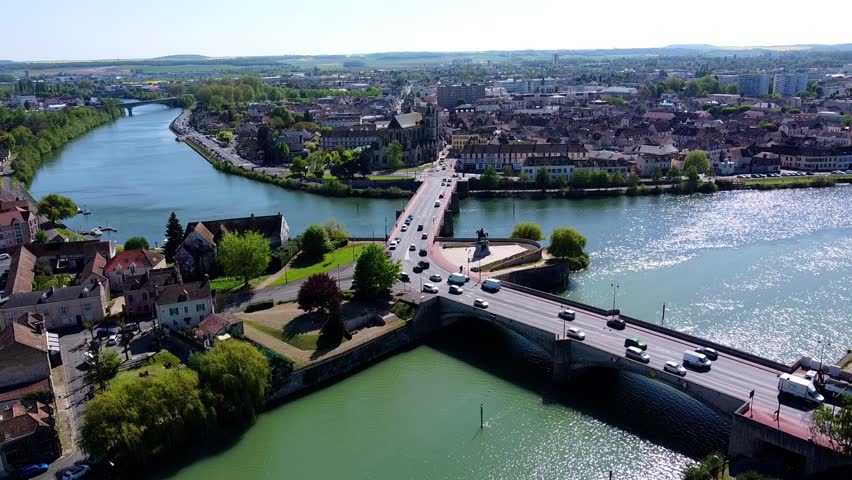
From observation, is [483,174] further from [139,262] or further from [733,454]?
[733,454]

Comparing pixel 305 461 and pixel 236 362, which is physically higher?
pixel 236 362

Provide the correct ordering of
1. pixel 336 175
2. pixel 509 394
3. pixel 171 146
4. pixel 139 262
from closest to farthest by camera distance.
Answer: pixel 509 394 < pixel 139 262 < pixel 336 175 < pixel 171 146

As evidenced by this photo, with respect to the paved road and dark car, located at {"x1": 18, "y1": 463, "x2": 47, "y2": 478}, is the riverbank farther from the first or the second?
dark car, located at {"x1": 18, "y1": 463, "x2": 47, "y2": 478}

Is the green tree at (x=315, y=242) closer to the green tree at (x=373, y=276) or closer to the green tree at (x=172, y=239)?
the green tree at (x=172, y=239)

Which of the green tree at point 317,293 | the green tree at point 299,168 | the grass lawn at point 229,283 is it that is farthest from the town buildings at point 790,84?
the green tree at point 317,293

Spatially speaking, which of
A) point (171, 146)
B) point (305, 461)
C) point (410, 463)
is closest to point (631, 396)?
point (410, 463)
